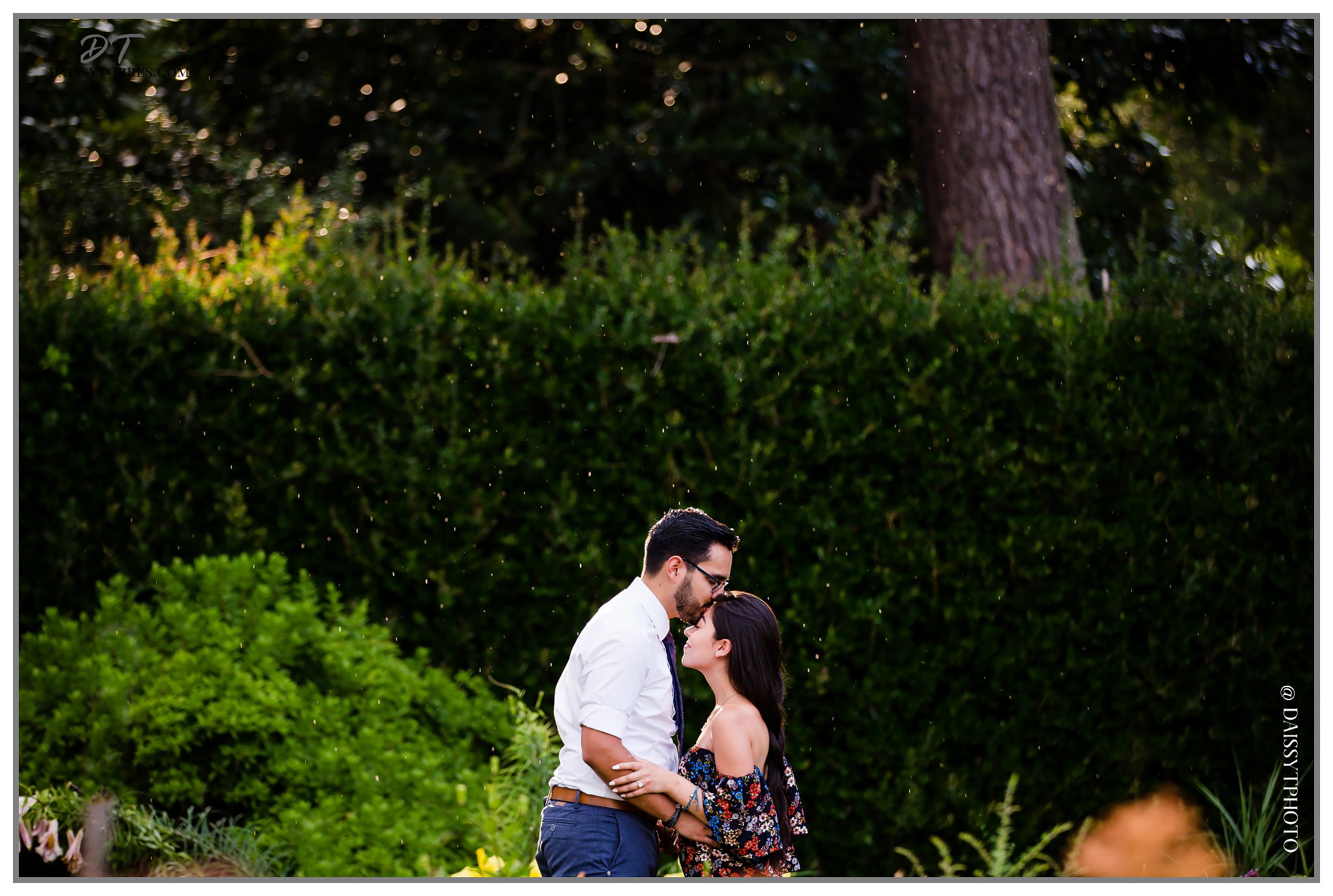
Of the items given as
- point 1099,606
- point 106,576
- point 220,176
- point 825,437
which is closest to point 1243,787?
point 1099,606

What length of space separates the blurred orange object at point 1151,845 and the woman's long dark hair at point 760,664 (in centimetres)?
267

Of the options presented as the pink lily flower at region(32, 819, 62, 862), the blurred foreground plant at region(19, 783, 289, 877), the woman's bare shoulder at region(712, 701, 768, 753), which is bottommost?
the blurred foreground plant at region(19, 783, 289, 877)

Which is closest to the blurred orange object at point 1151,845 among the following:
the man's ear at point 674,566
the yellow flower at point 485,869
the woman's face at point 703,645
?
the yellow flower at point 485,869

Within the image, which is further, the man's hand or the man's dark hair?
the man's dark hair

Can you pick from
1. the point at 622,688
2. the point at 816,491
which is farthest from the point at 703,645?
the point at 816,491

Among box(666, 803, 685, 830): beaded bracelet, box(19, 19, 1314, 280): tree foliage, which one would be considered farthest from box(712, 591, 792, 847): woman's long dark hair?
box(19, 19, 1314, 280): tree foliage

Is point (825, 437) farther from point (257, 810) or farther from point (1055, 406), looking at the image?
point (257, 810)

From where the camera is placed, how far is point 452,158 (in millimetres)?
8805

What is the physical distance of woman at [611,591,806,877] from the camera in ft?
7.56

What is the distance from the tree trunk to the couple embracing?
438 centimetres

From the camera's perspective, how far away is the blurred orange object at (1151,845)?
434cm

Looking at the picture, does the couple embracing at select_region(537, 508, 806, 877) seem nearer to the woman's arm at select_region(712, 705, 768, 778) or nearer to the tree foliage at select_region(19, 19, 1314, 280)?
the woman's arm at select_region(712, 705, 768, 778)

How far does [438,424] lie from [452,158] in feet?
16.8

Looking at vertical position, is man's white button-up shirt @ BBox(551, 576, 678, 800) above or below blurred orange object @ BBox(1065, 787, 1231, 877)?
above
